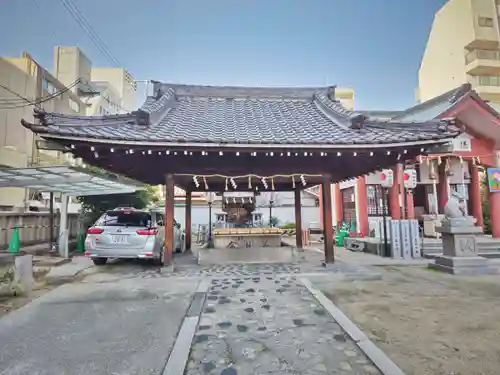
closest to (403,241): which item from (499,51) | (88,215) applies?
(88,215)

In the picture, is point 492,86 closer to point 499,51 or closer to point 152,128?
point 499,51

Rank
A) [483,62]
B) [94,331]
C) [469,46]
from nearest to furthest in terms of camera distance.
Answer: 1. [94,331]
2. [483,62]
3. [469,46]

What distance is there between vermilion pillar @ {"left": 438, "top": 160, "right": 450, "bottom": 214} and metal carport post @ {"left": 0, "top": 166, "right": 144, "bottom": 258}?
47.3 ft

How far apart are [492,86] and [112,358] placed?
36394mm

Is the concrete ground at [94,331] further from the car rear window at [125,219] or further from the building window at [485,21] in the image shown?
the building window at [485,21]

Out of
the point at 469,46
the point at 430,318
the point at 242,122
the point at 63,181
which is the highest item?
the point at 469,46

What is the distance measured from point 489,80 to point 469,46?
3868 mm

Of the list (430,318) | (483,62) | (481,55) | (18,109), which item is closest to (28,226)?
(18,109)

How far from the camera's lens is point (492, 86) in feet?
89.9

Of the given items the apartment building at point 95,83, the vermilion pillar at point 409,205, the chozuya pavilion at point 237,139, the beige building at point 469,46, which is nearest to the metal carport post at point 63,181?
the chozuya pavilion at point 237,139

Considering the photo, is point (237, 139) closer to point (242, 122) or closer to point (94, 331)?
point (242, 122)

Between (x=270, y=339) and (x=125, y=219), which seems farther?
(x=125, y=219)

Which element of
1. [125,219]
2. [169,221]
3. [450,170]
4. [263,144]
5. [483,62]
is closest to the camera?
[263,144]

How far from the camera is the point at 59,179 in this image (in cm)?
885
